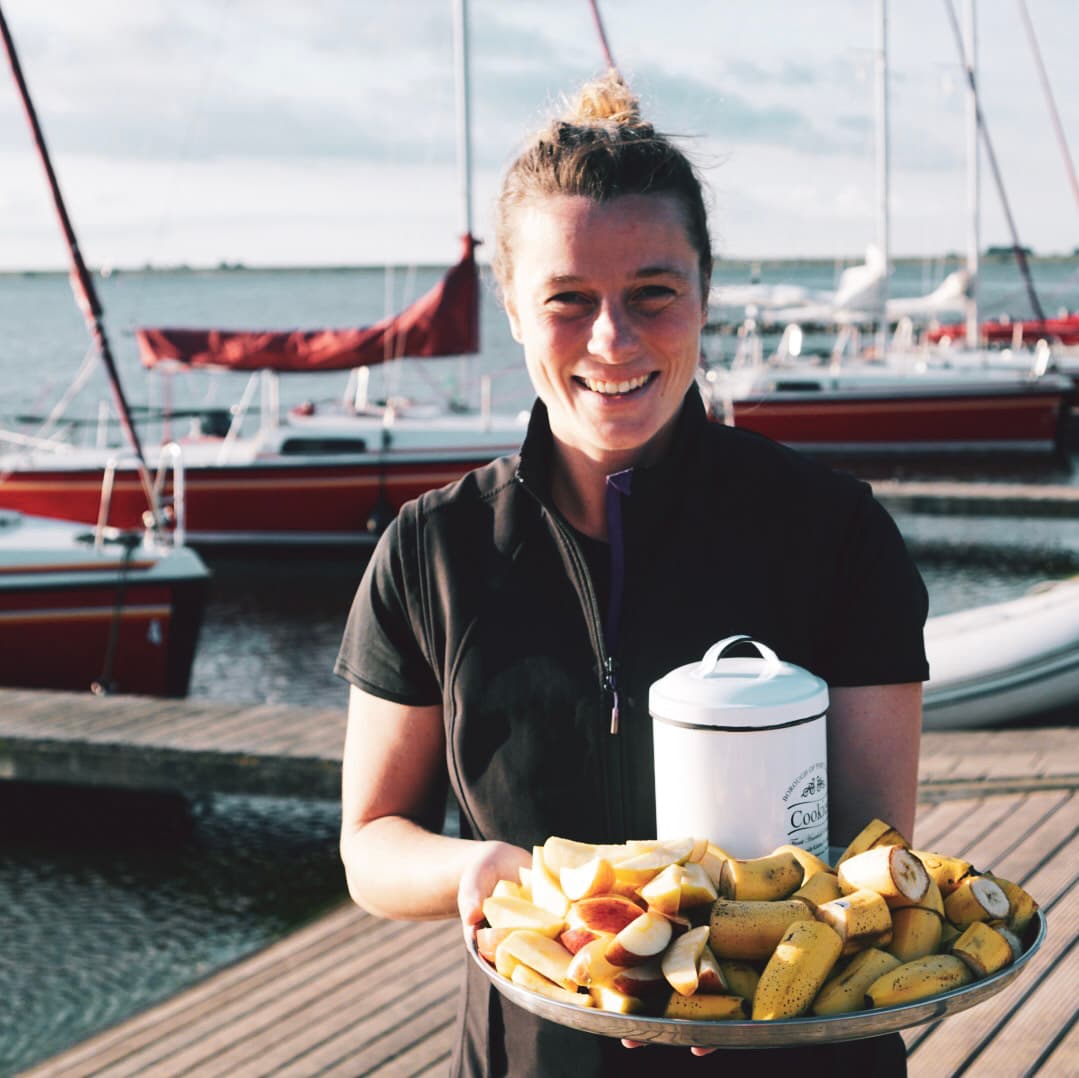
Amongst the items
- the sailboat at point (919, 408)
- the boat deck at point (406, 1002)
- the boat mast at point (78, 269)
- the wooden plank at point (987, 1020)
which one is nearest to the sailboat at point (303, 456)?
the boat mast at point (78, 269)

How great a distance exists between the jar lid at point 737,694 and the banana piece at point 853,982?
22cm

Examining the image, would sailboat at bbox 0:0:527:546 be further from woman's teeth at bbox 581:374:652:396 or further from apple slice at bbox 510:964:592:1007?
apple slice at bbox 510:964:592:1007

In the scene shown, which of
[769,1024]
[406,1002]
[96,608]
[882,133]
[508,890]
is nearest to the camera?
[769,1024]

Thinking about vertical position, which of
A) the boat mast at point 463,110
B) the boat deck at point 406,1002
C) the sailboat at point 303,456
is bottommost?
the boat deck at point 406,1002

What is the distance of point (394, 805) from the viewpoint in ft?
5.39

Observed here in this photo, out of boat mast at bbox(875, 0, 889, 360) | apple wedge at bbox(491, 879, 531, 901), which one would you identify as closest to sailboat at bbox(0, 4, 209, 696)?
apple wedge at bbox(491, 879, 531, 901)

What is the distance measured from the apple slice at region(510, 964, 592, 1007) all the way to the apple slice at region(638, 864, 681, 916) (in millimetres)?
101

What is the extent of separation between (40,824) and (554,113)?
275 inches

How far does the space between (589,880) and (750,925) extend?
15 centimetres

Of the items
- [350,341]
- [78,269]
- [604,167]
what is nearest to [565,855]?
[604,167]

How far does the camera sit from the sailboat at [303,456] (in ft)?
45.4

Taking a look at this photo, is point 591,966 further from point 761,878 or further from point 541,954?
point 761,878

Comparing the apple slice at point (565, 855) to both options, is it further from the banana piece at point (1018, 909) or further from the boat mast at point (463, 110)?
the boat mast at point (463, 110)

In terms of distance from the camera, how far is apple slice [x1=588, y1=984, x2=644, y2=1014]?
119cm
